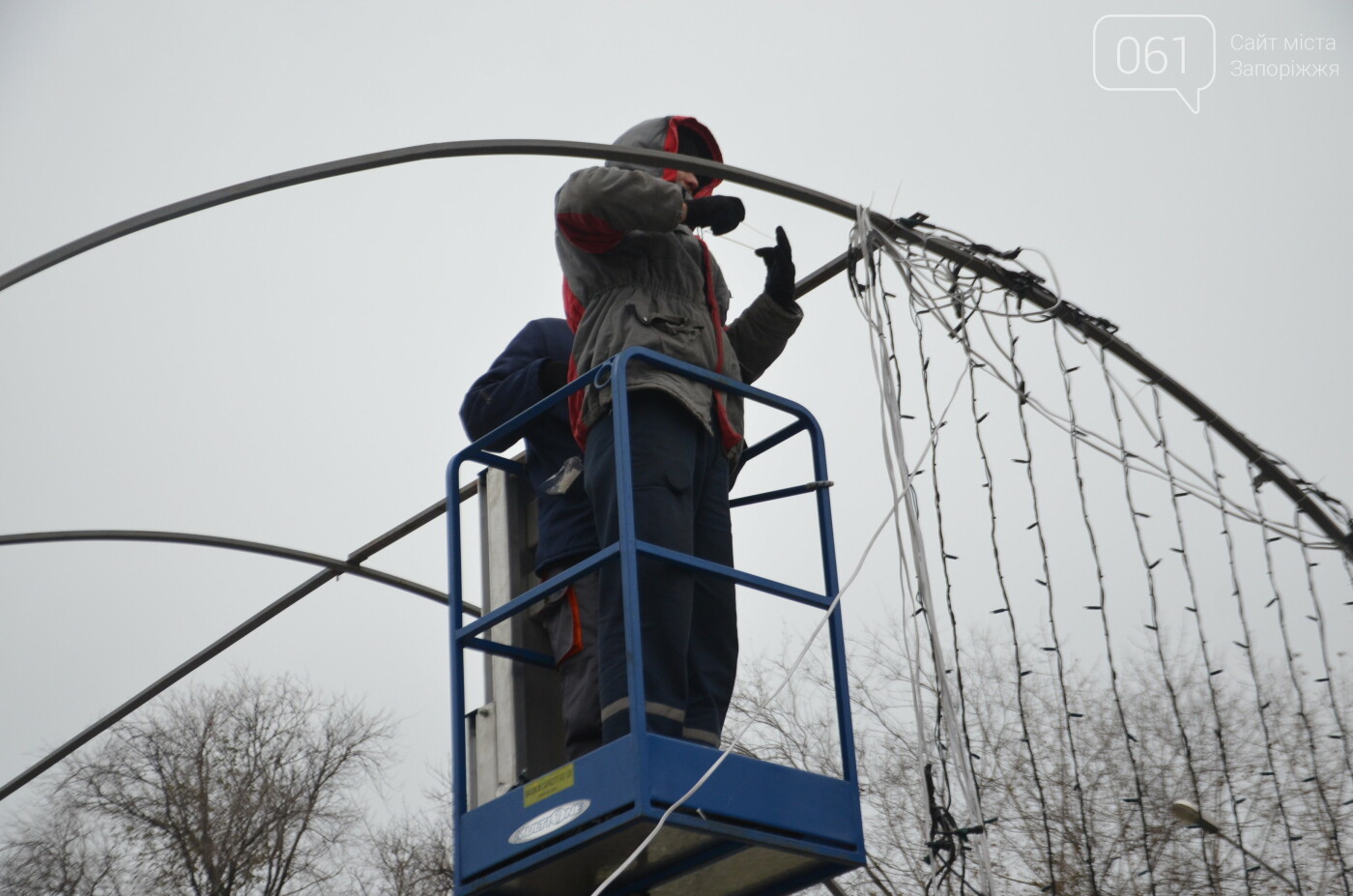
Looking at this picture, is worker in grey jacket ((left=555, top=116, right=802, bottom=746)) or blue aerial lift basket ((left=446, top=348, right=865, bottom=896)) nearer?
blue aerial lift basket ((left=446, top=348, right=865, bottom=896))

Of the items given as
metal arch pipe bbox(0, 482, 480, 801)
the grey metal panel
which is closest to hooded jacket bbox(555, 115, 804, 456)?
the grey metal panel

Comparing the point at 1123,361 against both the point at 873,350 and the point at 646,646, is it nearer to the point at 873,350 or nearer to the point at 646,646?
the point at 873,350

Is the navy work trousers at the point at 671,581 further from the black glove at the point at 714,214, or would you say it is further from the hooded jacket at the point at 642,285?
the black glove at the point at 714,214

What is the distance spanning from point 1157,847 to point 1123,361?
1149 centimetres

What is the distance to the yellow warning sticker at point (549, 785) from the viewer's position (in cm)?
409

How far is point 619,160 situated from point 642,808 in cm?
242

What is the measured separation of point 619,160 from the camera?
505 centimetres

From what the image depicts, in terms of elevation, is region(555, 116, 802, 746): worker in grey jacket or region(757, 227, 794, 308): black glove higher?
region(757, 227, 794, 308): black glove

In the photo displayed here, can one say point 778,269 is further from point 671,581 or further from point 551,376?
point 671,581

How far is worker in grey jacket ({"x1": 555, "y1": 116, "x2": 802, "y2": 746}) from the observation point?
4.19 meters

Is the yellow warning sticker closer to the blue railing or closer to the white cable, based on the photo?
the blue railing

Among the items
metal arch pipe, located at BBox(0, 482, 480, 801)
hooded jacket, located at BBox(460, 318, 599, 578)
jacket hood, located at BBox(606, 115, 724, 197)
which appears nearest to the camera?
hooded jacket, located at BBox(460, 318, 599, 578)

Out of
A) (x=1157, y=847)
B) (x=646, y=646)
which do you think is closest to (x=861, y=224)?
(x=646, y=646)

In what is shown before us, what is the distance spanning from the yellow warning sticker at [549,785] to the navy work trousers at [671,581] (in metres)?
0.16
